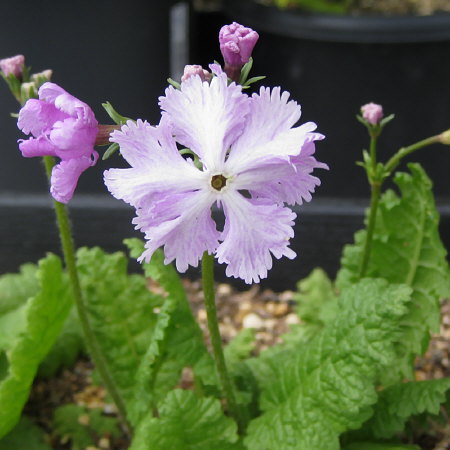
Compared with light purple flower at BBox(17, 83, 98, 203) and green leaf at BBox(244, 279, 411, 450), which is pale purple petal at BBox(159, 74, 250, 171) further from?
green leaf at BBox(244, 279, 411, 450)

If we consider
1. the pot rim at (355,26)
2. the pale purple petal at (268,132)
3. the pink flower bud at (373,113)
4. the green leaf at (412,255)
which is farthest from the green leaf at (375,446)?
the pot rim at (355,26)

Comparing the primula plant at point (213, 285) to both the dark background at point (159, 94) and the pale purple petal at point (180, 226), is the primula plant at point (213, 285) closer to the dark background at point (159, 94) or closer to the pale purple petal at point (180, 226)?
A: the pale purple petal at point (180, 226)

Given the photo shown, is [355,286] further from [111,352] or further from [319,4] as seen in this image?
[319,4]

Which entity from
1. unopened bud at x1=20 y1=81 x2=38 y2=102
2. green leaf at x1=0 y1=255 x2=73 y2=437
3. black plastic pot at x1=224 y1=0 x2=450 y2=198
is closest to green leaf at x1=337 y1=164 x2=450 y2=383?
green leaf at x1=0 y1=255 x2=73 y2=437

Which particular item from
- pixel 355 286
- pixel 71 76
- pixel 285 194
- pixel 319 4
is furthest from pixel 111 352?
pixel 319 4

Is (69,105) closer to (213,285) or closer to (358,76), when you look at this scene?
(213,285)

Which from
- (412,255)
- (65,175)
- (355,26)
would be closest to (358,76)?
(355,26)

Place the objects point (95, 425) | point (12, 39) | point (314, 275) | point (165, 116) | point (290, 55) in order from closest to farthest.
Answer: point (165, 116), point (95, 425), point (314, 275), point (12, 39), point (290, 55)
